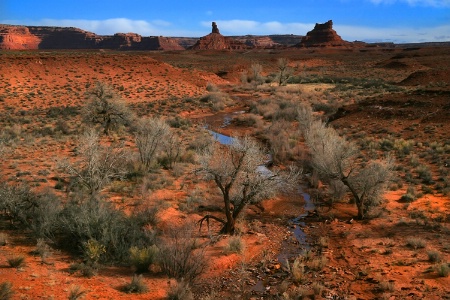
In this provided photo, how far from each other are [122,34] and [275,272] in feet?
622

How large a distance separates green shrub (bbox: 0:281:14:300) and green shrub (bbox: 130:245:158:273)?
2.72 meters

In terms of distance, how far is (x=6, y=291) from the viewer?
7387 millimetres

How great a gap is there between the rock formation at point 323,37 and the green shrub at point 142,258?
15205 centimetres

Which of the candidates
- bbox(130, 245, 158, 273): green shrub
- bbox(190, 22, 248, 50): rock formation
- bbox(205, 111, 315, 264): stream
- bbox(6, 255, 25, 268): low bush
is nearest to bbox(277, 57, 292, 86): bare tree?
bbox(205, 111, 315, 264): stream

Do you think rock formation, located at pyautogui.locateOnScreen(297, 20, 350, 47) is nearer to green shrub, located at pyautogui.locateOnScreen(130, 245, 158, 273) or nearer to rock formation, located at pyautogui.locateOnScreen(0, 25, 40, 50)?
rock formation, located at pyautogui.locateOnScreen(0, 25, 40, 50)

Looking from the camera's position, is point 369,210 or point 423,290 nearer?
point 423,290

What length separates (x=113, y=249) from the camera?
10094mm

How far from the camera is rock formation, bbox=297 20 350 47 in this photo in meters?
154

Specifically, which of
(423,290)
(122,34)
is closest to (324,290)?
(423,290)

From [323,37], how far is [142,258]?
16487 centimetres

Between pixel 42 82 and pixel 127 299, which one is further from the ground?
pixel 42 82

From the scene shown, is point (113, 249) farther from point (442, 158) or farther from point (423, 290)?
point (442, 158)

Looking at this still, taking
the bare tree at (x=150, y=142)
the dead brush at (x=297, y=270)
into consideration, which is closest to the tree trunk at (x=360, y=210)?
the dead brush at (x=297, y=270)

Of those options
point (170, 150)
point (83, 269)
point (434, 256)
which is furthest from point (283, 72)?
point (83, 269)
